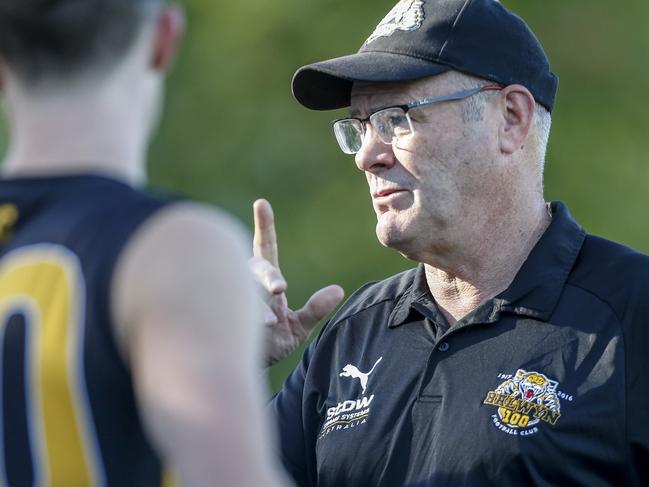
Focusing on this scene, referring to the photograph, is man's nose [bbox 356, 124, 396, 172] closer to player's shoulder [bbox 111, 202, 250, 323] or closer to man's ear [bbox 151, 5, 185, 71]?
man's ear [bbox 151, 5, 185, 71]

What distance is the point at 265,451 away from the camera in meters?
1.79

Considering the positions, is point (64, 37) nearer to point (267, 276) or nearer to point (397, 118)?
point (267, 276)

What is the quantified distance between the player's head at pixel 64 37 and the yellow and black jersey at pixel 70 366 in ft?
0.67

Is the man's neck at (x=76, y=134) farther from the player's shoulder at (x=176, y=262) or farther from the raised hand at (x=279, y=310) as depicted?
the raised hand at (x=279, y=310)

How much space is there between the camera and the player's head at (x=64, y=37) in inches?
73.4

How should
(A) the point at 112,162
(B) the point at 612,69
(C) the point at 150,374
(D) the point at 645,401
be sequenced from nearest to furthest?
1. (C) the point at 150,374
2. (A) the point at 112,162
3. (D) the point at 645,401
4. (B) the point at 612,69

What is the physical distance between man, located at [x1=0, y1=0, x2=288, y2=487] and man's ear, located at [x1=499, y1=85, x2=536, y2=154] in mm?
2217

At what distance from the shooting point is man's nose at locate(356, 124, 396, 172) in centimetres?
402

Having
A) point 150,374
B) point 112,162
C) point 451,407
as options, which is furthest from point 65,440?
point 451,407

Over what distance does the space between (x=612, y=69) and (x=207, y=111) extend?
4166 mm

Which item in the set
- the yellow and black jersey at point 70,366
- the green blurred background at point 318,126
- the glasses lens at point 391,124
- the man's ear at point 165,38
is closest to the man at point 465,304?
the glasses lens at point 391,124

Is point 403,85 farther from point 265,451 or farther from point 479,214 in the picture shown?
point 265,451

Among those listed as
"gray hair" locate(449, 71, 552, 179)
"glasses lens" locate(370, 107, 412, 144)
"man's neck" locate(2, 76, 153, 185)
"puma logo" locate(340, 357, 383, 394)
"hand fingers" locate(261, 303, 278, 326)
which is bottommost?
"puma logo" locate(340, 357, 383, 394)

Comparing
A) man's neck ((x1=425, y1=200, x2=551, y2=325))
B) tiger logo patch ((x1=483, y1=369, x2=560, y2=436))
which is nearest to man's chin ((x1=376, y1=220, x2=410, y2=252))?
man's neck ((x1=425, y1=200, x2=551, y2=325))
